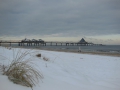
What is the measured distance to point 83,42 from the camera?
84.1 metres

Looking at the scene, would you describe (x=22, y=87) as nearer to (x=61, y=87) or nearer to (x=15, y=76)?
(x=15, y=76)

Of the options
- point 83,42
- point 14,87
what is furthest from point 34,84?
point 83,42

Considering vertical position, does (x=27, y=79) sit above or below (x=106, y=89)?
above

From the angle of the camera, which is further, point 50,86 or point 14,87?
point 50,86

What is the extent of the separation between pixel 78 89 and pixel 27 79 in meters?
0.89

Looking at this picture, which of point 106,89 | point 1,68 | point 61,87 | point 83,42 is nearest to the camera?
point 61,87

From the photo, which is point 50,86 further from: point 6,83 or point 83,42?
point 83,42

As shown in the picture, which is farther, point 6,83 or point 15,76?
point 15,76

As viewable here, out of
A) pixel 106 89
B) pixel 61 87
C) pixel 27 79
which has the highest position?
pixel 27 79

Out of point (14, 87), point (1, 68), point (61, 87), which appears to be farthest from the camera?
point (1, 68)

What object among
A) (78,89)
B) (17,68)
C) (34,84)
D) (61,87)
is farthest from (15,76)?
(78,89)

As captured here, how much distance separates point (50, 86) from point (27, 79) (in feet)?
1.28

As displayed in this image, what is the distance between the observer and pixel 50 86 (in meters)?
2.29

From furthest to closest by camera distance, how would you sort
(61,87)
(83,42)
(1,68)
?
(83,42) → (1,68) → (61,87)
